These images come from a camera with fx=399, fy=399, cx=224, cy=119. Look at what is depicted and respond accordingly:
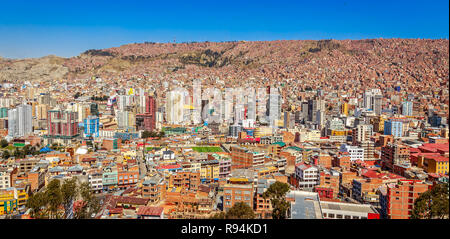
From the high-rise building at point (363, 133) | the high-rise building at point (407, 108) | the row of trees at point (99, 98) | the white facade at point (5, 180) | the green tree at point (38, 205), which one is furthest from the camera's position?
the row of trees at point (99, 98)

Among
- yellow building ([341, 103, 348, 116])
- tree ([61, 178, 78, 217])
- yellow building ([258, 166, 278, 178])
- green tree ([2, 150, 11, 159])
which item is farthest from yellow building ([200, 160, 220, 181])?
yellow building ([341, 103, 348, 116])

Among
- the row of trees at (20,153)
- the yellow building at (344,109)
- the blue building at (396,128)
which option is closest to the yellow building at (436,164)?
the blue building at (396,128)

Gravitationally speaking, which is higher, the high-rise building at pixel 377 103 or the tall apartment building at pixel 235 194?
the high-rise building at pixel 377 103

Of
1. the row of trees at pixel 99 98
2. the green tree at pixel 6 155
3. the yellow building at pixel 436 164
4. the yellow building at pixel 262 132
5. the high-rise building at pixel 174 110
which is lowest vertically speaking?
the green tree at pixel 6 155

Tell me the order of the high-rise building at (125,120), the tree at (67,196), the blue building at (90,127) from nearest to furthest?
1. the tree at (67,196)
2. the blue building at (90,127)
3. the high-rise building at (125,120)

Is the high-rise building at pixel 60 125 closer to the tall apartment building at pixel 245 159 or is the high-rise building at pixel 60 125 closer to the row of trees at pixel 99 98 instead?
the tall apartment building at pixel 245 159

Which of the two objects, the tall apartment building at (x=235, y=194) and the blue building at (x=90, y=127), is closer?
the tall apartment building at (x=235, y=194)

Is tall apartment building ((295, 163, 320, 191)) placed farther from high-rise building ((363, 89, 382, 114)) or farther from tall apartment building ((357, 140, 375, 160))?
high-rise building ((363, 89, 382, 114))

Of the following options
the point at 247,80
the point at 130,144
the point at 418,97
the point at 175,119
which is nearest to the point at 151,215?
the point at 130,144
